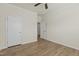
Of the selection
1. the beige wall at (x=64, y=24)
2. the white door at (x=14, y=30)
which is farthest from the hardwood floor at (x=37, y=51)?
the beige wall at (x=64, y=24)

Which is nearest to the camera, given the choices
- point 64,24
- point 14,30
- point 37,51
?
point 37,51

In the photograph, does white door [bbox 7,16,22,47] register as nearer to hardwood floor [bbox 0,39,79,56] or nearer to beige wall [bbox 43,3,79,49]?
hardwood floor [bbox 0,39,79,56]

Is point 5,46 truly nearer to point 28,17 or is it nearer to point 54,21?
point 28,17

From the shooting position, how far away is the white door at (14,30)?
16.9 feet

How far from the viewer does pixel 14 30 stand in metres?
5.40

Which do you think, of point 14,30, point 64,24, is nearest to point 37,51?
point 14,30

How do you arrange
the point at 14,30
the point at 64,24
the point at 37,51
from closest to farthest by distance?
the point at 37,51 → the point at 14,30 → the point at 64,24

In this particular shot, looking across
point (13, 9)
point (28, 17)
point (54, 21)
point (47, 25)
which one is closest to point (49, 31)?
point (47, 25)

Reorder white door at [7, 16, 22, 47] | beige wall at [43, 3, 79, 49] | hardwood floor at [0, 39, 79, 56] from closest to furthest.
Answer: hardwood floor at [0, 39, 79, 56] → beige wall at [43, 3, 79, 49] → white door at [7, 16, 22, 47]

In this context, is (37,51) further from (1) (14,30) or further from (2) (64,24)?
(2) (64,24)

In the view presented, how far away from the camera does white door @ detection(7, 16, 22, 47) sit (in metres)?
5.14

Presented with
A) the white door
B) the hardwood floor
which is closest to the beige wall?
the hardwood floor

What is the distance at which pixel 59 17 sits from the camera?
6.25 meters

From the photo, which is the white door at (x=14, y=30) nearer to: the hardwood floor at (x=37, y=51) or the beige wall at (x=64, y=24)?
the hardwood floor at (x=37, y=51)
